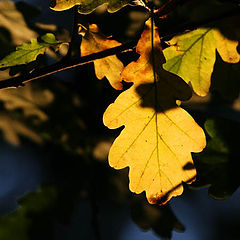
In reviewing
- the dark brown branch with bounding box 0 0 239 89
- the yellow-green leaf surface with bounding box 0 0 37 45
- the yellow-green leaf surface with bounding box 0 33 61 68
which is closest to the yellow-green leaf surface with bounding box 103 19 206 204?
the dark brown branch with bounding box 0 0 239 89

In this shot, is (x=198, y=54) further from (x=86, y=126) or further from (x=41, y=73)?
(x=86, y=126)

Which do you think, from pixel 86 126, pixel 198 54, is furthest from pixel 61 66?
pixel 86 126

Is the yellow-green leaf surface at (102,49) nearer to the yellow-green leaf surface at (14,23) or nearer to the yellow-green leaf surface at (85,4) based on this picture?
the yellow-green leaf surface at (85,4)

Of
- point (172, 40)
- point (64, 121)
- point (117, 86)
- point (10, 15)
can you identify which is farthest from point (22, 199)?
point (172, 40)

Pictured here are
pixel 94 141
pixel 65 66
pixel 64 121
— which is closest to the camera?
pixel 65 66

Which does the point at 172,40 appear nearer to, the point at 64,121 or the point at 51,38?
the point at 51,38

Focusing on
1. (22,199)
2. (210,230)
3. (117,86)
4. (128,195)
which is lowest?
(210,230)
